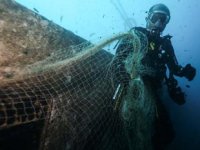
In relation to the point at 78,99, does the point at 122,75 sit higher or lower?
higher

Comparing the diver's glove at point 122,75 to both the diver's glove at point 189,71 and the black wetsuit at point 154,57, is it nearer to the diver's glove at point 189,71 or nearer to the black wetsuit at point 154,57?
the black wetsuit at point 154,57

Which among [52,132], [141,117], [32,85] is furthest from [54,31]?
[141,117]

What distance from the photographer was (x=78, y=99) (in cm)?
403

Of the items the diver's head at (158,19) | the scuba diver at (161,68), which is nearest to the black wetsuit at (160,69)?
the scuba diver at (161,68)

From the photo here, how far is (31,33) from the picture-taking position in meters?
3.94

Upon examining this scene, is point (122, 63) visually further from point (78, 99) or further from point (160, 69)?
point (160, 69)

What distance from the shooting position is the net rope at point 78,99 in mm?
3314

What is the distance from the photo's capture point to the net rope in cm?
331

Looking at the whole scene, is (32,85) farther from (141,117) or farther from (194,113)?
(194,113)

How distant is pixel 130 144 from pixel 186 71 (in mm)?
2091

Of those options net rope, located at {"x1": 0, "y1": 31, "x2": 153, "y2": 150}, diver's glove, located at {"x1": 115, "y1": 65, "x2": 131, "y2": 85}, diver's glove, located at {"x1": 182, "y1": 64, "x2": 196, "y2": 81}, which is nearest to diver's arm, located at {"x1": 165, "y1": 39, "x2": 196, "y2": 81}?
diver's glove, located at {"x1": 182, "y1": 64, "x2": 196, "y2": 81}

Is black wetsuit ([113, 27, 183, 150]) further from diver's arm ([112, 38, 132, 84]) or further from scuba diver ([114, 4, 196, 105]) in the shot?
diver's arm ([112, 38, 132, 84])

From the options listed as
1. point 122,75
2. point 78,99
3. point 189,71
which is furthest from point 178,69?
point 78,99

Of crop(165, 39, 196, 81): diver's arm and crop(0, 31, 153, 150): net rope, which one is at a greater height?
crop(165, 39, 196, 81): diver's arm
